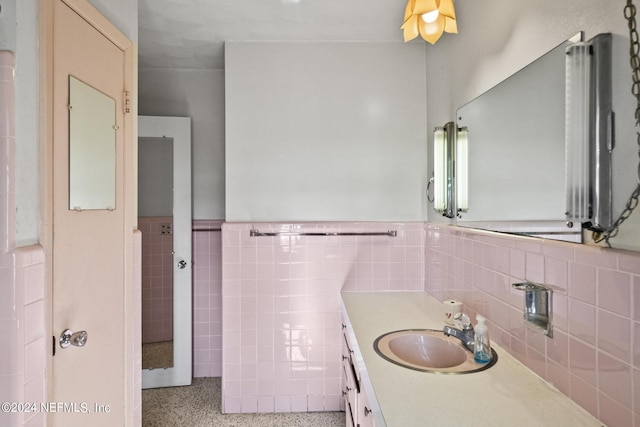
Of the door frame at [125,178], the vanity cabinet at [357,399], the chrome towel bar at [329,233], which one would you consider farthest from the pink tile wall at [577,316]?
the door frame at [125,178]

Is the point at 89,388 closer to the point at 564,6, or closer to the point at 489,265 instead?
the point at 489,265

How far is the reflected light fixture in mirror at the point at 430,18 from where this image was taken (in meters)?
1.38

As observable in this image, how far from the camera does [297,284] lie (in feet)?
7.59

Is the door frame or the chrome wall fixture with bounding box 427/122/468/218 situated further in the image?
the chrome wall fixture with bounding box 427/122/468/218

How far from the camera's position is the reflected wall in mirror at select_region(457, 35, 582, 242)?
1077mm

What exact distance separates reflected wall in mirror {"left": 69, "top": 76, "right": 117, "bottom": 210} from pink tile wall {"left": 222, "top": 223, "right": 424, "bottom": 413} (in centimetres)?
91

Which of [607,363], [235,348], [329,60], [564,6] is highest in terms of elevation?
[329,60]

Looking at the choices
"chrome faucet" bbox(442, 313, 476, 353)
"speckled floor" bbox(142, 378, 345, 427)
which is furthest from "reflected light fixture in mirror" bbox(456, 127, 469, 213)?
"speckled floor" bbox(142, 378, 345, 427)

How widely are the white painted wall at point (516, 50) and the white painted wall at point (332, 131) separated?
0.70 feet

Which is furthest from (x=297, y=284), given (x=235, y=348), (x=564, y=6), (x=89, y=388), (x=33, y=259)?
(x=564, y=6)

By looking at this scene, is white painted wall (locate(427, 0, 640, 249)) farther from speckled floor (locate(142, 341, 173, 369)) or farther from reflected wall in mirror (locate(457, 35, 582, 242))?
speckled floor (locate(142, 341, 173, 369))

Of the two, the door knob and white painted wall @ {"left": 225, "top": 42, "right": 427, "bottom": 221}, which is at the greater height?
white painted wall @ {"left": 225, "top": 42, "right": 427, "bottom": 221}

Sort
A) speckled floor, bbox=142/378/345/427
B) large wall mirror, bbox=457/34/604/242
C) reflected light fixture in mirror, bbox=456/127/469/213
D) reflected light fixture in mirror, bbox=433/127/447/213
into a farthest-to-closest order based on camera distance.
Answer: speckled floor, bbox=142/378/345/427
reflected light fixture in mirror, bbox=433/127/447/213
reflected light fixture in mirror, bbox=456/127/469/213
large wall mirror, bbox=457/34/604/242

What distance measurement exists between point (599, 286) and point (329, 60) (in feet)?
6.75
